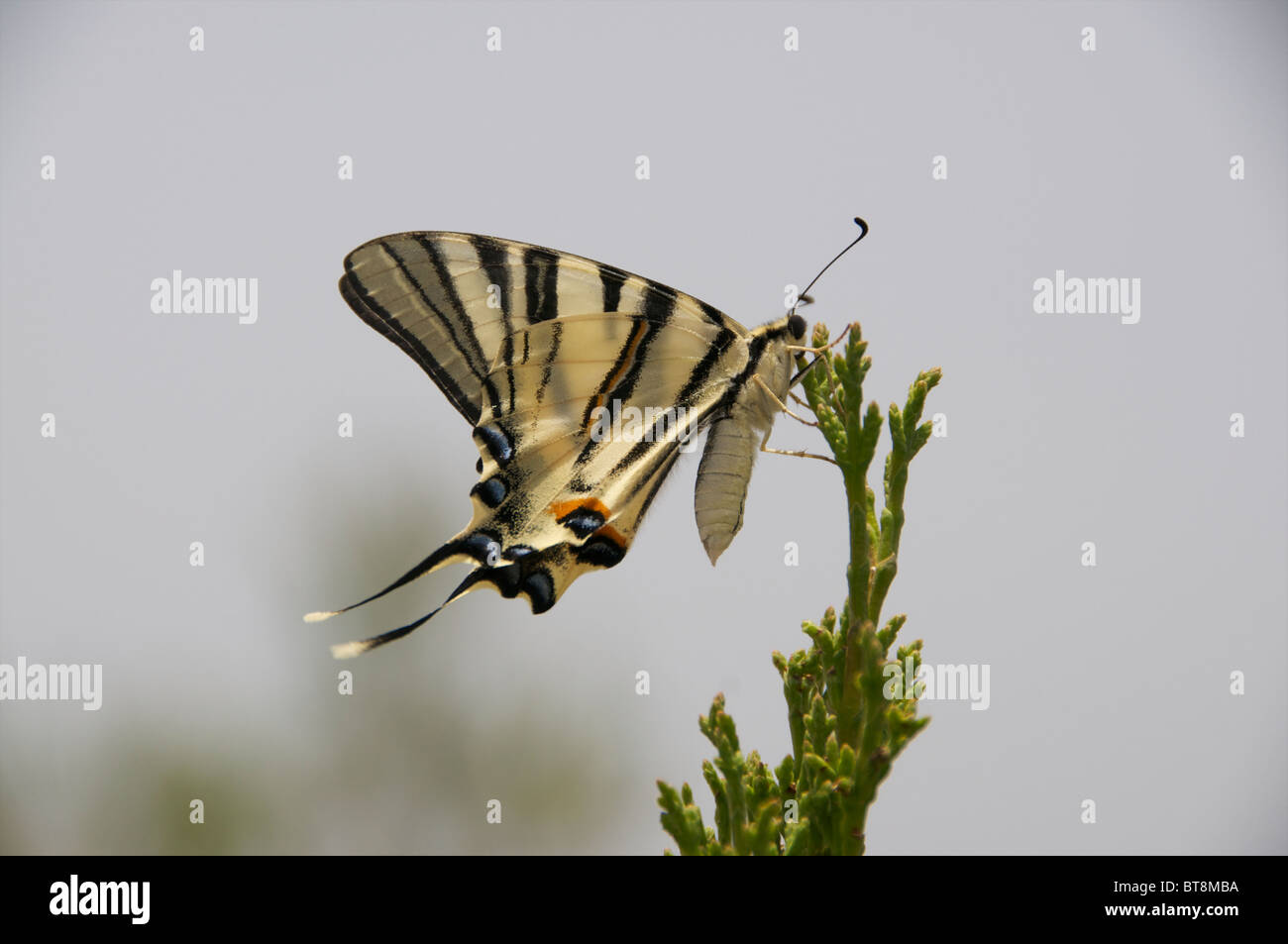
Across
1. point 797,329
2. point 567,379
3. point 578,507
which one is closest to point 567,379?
point 567,379

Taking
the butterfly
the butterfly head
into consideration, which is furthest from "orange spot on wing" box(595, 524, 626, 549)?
the butterfly head

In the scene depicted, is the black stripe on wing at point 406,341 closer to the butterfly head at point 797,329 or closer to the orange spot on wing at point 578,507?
the orange spot on wing at point 578,507

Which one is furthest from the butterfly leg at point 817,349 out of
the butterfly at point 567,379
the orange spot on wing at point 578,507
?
the orange spot on wing at point 578,507

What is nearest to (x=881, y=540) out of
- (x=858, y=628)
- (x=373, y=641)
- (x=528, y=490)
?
(x=858, y=628)

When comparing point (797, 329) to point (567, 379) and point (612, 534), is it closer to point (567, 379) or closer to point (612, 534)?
point (567, 379)

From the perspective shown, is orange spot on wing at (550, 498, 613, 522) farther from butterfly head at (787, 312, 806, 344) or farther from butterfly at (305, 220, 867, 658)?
butterfly head at (787, 312, 806, 344)

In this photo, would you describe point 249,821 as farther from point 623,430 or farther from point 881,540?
point 881,540
